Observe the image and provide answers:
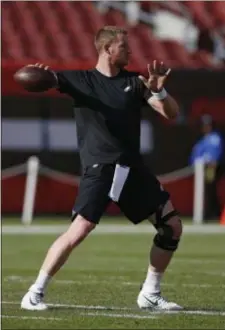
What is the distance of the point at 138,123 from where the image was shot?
344 inches

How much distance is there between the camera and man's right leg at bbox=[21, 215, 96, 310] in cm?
842

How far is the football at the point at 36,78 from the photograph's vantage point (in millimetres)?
8656

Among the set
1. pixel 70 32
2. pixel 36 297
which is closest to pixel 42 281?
pixel 36 297

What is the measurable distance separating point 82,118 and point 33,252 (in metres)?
5.59

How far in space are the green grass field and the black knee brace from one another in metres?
0.45

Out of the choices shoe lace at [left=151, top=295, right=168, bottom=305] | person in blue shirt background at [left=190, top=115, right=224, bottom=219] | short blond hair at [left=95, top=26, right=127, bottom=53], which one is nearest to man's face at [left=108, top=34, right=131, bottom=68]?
short blond hair at [left=95, top=26, right=127, bottom=53]

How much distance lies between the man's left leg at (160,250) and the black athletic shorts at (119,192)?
9 centimetres

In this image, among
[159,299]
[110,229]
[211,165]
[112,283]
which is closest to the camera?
[159,299]

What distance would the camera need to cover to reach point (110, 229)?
18.0m

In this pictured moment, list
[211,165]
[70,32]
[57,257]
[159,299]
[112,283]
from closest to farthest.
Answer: [57,257] → [159,299] → [112,283] → [211,165] → [70,32]

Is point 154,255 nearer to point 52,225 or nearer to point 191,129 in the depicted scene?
point 52,225

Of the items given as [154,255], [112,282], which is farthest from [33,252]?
[154,255]

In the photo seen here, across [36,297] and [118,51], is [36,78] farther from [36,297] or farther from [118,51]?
[36,297]

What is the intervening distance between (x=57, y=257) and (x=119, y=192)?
0.61 metres
